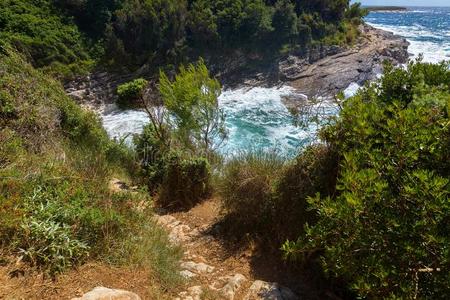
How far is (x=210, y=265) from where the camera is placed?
17.1 feet

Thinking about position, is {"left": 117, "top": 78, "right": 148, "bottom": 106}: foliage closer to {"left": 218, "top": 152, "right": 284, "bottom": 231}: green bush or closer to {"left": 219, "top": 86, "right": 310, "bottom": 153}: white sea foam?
{"left": 219, "top": 86, "right": 310, "bottom": 153}: white sea foam

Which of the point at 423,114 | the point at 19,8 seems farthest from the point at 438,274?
the point at 19,8

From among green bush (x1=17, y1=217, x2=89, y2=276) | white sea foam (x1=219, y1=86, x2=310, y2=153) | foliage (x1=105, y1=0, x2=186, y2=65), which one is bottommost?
white sea foam (x1=219, y1=86, x2=310, y2=153)

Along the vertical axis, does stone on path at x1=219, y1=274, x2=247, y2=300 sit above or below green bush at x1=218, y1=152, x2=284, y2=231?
below

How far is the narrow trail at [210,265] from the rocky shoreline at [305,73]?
58.9 ft

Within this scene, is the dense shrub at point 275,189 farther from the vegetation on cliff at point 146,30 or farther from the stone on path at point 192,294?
the vegetation on cliff at point 146,30

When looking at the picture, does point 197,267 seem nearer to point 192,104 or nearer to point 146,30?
point 192,104

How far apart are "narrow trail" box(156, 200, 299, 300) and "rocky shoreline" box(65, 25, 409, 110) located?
17946mm

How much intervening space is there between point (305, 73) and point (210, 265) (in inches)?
962

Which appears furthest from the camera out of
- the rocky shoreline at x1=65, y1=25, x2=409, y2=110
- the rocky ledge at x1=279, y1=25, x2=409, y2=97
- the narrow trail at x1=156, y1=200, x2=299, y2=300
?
the rocky ledge at x1=279, y1=25, x2=409, y2=97

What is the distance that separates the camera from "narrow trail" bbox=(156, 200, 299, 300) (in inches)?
167

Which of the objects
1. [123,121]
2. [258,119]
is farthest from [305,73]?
[123,121]

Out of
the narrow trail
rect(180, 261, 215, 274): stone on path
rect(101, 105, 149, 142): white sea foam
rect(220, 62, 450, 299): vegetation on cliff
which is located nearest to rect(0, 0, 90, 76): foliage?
rect(101, 105, 149, 142): white sea foam

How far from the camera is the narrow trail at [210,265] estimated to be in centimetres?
423
